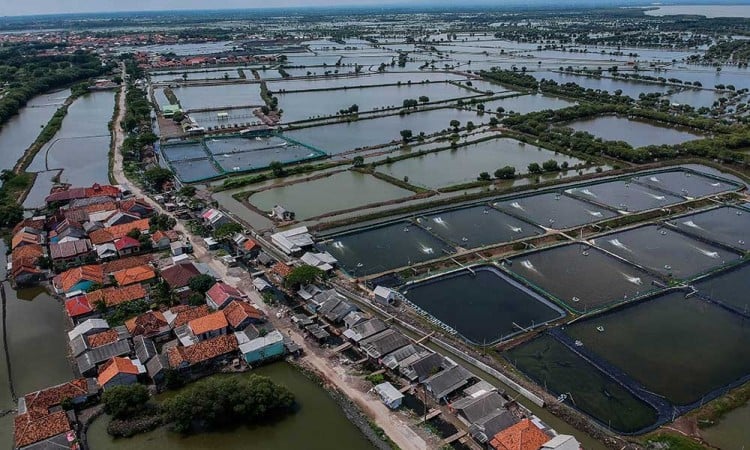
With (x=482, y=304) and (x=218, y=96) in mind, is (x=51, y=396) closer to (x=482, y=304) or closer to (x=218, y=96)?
(x=482, y=304)

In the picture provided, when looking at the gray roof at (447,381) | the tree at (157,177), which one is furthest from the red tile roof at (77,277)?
the gray roof at (447,381)

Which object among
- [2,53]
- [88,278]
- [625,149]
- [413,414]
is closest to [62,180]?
[88,278]

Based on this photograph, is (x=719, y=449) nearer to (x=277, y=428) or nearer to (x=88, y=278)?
(x=277, y=428)

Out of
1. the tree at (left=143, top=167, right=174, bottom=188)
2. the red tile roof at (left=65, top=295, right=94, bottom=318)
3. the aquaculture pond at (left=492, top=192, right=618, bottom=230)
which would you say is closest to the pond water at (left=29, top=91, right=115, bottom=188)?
the tree at (left=143, top=167, right=174, bottom=188)

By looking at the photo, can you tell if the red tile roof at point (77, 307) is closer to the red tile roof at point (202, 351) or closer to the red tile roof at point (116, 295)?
the red tile roof at point (116, 295)

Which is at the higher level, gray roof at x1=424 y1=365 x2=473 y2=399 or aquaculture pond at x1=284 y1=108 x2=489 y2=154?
aquaculture pond at x1=284 y1=108 x2=489 y2=154

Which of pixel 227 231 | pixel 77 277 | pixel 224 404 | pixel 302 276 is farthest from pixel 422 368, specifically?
pixel 77 277

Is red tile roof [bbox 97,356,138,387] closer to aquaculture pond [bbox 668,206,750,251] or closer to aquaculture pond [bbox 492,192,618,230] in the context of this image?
aquaculture pond [bbox 492,192,618,230]
